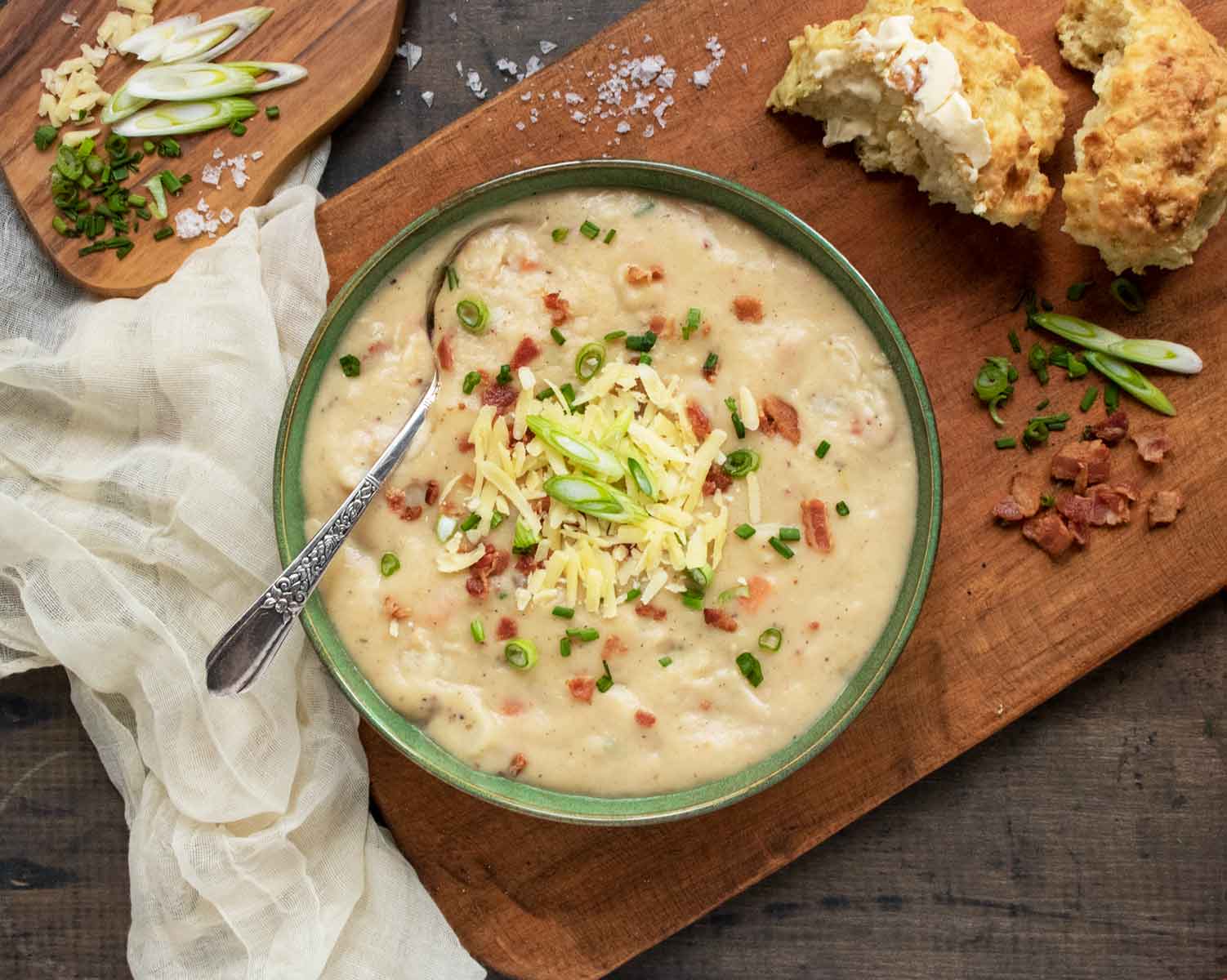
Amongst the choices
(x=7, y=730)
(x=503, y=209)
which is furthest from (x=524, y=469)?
(x=7, y=730)

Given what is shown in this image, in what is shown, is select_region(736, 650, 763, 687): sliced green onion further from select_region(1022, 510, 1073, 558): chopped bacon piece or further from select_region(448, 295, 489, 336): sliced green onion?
select_region(448, 295, 489, 336): sliced green onion

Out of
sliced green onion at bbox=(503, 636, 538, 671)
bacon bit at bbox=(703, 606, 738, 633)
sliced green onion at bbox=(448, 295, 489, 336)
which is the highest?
sliced green onion at bbox=(448, 295, 489, 336)

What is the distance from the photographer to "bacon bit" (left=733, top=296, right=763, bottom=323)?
2598 millimetres

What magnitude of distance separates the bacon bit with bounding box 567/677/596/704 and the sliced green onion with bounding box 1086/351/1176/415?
158 centimetres

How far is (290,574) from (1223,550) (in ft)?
8.00

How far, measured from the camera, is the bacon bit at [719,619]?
2.52m

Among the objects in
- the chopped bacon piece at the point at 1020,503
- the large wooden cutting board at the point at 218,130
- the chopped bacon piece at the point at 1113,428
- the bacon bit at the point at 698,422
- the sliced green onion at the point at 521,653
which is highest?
the large wooden cutting board at the point at 218,130

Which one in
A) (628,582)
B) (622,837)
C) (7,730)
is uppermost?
(628,582)

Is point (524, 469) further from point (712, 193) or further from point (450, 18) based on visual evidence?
point (450, 18)

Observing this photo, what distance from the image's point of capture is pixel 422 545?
2592 mm

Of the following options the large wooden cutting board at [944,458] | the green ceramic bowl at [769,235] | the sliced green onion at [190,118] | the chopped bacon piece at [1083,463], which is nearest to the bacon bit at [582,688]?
the green ceramic bowl at [769,235]

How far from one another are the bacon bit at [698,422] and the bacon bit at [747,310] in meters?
0.26

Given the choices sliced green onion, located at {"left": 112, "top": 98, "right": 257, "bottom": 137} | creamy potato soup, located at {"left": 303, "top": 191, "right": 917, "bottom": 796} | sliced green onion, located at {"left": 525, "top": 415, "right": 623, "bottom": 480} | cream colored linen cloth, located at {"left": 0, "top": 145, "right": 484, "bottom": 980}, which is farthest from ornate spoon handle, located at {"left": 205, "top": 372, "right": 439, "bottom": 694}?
sliced green onion, located at {"left": 112, "top": 98, "right": 257, "bottom": 137}

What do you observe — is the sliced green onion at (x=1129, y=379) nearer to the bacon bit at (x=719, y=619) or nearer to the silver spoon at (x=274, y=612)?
the bacon bit at (x=719, y=619)
